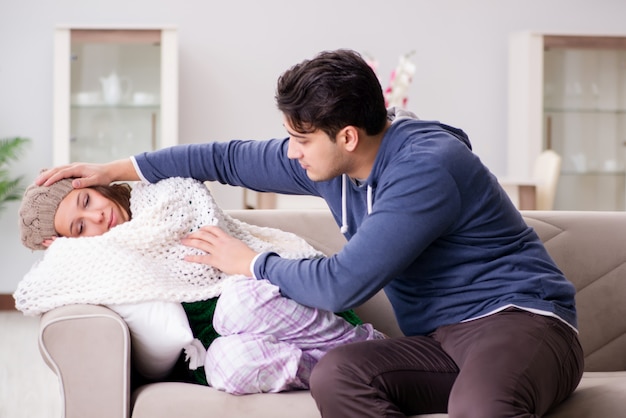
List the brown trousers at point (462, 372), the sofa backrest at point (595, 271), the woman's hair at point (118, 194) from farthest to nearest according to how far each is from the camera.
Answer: the sofa backrest at point (595, 271), the woman's hair at point (118, 194), the brown trousers at point (462, 372)

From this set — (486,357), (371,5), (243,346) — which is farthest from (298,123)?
(371,5)

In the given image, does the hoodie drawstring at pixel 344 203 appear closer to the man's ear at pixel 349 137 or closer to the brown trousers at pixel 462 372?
the man's ear at pixel 349 137

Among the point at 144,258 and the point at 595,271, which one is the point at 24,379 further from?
the point at 595,271

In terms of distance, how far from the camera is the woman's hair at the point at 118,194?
6.95 feet

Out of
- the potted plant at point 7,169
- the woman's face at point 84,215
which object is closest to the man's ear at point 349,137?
the woman's face at point 84,215

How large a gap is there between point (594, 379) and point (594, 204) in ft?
12.8

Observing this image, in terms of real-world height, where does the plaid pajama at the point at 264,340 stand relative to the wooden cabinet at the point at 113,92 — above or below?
below

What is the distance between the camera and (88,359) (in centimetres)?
176

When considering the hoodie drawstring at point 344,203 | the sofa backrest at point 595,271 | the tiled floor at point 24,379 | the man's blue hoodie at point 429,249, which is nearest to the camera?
the man's blue hoodie at point 429,249

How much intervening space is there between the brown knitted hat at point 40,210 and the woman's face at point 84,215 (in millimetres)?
13

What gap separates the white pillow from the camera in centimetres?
186

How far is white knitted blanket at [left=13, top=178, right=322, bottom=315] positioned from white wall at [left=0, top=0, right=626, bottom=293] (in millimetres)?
3598

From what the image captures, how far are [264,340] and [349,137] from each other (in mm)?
457

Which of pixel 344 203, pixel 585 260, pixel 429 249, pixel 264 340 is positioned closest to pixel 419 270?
pixel 429 249
